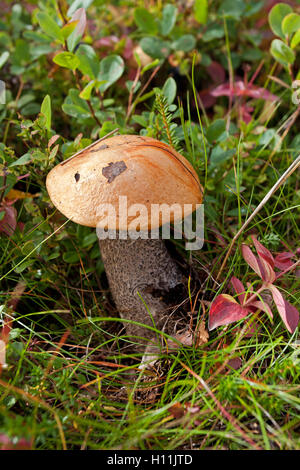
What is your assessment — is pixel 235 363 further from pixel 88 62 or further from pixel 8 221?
pixel 88 62

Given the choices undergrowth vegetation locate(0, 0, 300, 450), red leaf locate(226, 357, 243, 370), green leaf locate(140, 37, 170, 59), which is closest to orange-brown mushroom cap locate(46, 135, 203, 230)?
undergrowth vegetation locate(0, 0, 300, 450)

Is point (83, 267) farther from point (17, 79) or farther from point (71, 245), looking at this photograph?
point (17, 79)

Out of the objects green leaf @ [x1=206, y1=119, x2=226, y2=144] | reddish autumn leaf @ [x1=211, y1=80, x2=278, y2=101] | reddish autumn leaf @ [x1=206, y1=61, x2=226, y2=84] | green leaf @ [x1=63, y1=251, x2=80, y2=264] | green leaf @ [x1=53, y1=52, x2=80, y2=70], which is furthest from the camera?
reddish autumn leaf @ [x1=206, y1=61, x2=226, y2=84]

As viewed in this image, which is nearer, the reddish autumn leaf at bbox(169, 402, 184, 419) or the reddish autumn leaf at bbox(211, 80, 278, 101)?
the reddish autumn leaf at bbox(169, 402, 184, 419)

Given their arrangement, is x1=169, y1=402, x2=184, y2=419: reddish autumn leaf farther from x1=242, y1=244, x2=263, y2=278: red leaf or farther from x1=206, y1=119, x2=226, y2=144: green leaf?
x1=206, y1=119, x2=226, y2=144: green leaf

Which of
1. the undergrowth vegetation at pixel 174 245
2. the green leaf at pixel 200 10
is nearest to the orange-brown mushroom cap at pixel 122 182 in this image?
the undergrowth vegetation at pixel 174 245

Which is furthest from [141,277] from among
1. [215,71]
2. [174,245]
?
[215,71]
